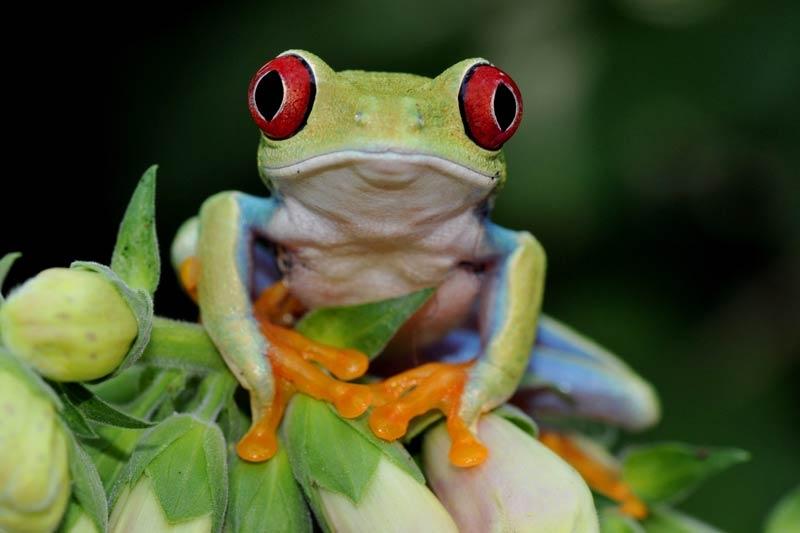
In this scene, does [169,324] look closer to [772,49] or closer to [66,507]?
[66,507]

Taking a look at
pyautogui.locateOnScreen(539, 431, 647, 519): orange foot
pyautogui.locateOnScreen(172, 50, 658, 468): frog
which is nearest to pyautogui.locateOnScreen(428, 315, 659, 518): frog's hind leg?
pyautogui.locateOnScreen(539, 431, 647, 519): orange foot

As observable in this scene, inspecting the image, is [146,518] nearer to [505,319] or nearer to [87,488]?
[87,488]

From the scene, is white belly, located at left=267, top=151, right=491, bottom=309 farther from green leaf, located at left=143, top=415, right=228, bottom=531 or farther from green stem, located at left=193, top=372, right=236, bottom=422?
green leaf, located at left=143, top=415, right=228, bottom=531

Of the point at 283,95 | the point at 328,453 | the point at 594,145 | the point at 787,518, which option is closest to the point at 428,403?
the point at 328,453

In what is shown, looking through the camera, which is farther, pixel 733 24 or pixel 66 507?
pixel 733 24

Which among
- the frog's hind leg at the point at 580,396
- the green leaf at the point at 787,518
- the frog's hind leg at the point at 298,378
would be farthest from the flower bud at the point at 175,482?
the green leaf at the point at 787,518

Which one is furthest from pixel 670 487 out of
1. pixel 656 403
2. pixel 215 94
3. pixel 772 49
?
pixel 215 94
